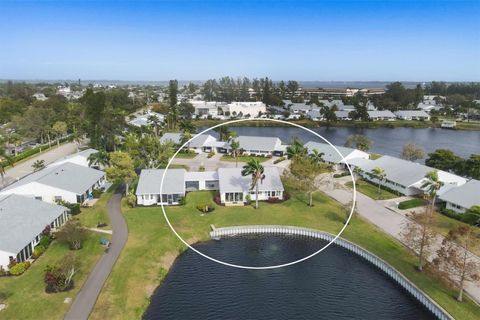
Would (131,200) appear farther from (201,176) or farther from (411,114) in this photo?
(411,114)

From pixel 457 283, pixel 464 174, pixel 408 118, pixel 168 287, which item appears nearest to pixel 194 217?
pixel 168 287

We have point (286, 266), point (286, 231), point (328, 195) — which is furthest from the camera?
point (328, 195)

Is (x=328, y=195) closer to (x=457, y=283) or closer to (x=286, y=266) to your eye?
(x=286, y=266)

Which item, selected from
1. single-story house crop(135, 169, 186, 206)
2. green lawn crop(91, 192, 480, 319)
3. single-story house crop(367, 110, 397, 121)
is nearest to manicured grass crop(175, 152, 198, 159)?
green lawn crop(91, 192, 480, 319)

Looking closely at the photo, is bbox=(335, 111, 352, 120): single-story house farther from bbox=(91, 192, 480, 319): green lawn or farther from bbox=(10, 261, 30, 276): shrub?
bbox=(10, 261, 30, 276): shrub

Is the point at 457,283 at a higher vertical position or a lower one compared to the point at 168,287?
higher

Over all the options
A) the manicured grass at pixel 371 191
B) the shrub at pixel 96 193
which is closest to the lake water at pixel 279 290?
the manicured grass at pixel 371 191
